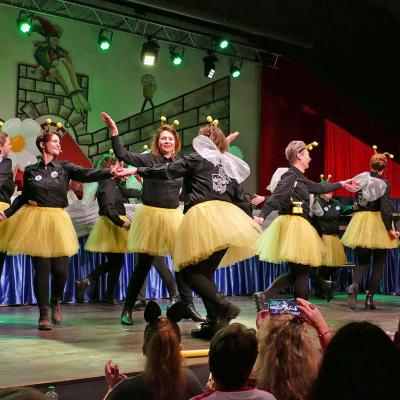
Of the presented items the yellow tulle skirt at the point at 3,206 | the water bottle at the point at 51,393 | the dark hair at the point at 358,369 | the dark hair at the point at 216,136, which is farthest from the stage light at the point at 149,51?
the dark hair at the point at 358,369

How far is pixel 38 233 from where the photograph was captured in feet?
15.2

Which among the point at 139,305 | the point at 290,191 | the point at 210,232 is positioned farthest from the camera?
the point at 139,305

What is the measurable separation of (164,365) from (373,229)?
5029 mm

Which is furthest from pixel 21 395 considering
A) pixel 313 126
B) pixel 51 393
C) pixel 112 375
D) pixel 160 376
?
pixel 313 126

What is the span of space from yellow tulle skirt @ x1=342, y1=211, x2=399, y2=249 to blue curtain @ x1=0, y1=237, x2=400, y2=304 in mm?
1891

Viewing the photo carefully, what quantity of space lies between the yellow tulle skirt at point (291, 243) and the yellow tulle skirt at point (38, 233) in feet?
5.71

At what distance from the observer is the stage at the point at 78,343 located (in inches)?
120

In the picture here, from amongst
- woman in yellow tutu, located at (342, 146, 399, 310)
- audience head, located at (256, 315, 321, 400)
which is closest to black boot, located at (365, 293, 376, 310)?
woman in yellow tutu, located at (342, 146, 399, 310)

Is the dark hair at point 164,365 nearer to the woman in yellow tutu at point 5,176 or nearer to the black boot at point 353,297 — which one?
the woman in yellow tutu at point 5,176

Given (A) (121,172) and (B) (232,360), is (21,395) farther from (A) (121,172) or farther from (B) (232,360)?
(A) (121,172)

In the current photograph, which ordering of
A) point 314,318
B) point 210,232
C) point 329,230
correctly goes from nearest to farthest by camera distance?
1. point 314,318
2. point 210,232
3. point 329,230

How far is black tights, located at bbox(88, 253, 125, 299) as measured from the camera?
21.2ft

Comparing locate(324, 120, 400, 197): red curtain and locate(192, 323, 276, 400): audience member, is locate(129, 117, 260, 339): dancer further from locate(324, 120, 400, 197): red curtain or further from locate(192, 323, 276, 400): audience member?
locate(324, 120, 400, 197): red curtain

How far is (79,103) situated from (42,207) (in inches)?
233
